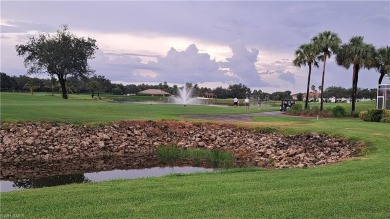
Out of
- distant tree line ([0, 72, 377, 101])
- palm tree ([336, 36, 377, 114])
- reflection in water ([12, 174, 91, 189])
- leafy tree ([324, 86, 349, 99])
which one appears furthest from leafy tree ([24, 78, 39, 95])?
leafy tree ([324, 86, 349, 99])

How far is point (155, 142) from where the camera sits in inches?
1029

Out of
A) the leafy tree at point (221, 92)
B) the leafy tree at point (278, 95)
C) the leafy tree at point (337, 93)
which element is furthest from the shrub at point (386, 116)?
the leafy tree at point (337, 93)

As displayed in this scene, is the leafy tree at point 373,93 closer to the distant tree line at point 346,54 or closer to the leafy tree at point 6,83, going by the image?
the distant tree line at point 346,54

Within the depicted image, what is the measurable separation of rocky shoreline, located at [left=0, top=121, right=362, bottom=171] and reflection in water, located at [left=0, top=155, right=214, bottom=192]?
1.10 m

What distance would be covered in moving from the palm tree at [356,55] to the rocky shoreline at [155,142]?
22301 mm

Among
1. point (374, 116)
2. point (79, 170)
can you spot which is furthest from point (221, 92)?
point (79, 170)

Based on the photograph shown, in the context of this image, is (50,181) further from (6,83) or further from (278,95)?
(278,95)

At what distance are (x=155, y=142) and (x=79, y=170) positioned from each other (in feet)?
26.9

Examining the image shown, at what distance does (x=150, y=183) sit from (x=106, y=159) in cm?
1159

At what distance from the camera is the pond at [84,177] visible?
15211mm

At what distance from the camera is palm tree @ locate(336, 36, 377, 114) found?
4500cm

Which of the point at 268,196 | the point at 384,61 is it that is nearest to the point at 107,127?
the point at 268,196

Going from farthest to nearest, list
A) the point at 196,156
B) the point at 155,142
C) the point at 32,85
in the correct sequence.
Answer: the point at 32,85
the point at 155,142
the point at 196,156

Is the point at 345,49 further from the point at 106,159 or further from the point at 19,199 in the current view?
the point at 19,199
